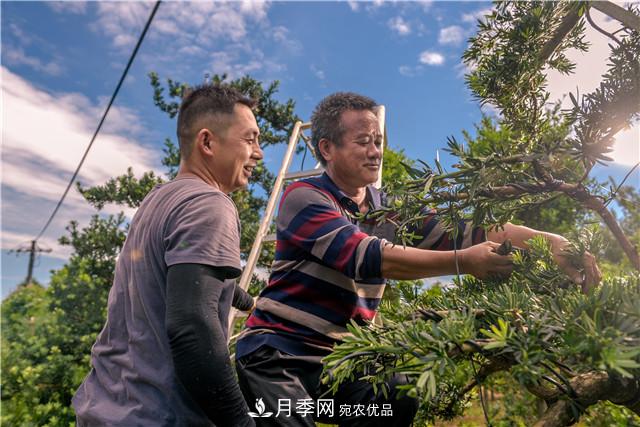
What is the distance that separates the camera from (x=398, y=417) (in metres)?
1.55

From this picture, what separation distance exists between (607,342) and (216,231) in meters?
1.03

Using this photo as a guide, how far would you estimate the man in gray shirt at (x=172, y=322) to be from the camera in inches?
50.5

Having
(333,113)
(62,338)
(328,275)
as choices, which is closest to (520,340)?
(328,275)

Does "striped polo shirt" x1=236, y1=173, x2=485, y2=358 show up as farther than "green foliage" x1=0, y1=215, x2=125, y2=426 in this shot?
No

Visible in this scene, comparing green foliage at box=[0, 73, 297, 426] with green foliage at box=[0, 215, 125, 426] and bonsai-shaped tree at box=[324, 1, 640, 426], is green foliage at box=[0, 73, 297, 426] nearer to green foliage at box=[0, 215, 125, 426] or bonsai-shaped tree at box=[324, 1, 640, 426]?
green foliage at box=[0, 215, 125, 426]

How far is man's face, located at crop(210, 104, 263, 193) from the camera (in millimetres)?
1739

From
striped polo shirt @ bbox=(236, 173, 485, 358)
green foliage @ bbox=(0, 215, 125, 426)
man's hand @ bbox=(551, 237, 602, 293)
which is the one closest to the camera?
man's hand @ bbox=(551, 237, 602, 293)

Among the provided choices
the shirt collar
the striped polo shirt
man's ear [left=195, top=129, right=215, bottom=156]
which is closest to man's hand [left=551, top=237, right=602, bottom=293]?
the striped polo shirt

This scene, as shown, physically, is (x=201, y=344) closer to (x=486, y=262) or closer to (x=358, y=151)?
(x=486, y=262)

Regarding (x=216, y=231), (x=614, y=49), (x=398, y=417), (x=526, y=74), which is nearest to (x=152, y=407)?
(x=216, y=231)

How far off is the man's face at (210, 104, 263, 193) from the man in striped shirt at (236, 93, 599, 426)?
0.21 meters

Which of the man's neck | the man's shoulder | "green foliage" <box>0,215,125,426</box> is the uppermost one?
the man's neck

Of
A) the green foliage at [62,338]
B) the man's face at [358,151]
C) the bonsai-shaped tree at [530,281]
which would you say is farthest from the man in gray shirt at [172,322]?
the green foliage at [62,338]

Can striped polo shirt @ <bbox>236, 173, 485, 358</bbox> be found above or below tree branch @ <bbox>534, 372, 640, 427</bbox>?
above
